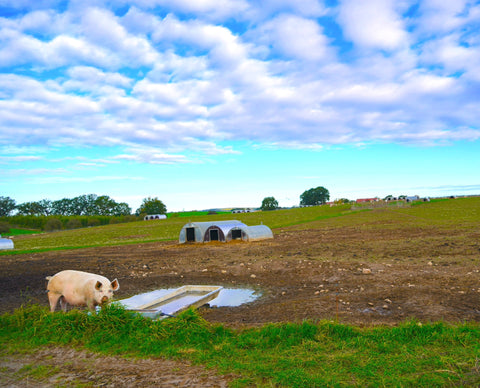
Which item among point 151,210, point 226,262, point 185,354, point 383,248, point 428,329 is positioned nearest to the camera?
point 185,354

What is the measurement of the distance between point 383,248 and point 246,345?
1896 cm

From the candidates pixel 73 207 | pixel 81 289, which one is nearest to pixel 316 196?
pixel 73 207

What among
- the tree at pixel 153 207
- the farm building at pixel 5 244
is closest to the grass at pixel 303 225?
the farm building at pixel 5 244

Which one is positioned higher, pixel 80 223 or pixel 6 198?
pixel 6 198

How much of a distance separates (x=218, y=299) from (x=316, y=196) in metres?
177

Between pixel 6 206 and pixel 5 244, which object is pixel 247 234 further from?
pixel 6 206

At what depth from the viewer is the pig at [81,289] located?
997cm

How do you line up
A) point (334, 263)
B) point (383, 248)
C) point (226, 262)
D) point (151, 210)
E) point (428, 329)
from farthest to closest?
point (151, 210)
point (383, 248)
point (226, 262)
point (334, 263)
point (428, 329)

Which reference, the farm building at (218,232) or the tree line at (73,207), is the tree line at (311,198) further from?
the farm building at (218,232)

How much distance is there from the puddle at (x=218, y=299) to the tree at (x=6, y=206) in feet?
609

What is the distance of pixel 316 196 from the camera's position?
18538 cm

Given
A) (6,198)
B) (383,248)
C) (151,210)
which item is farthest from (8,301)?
(6,198)

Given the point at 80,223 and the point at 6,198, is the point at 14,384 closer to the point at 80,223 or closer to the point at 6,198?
the point at 80,223

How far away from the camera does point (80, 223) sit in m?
117
